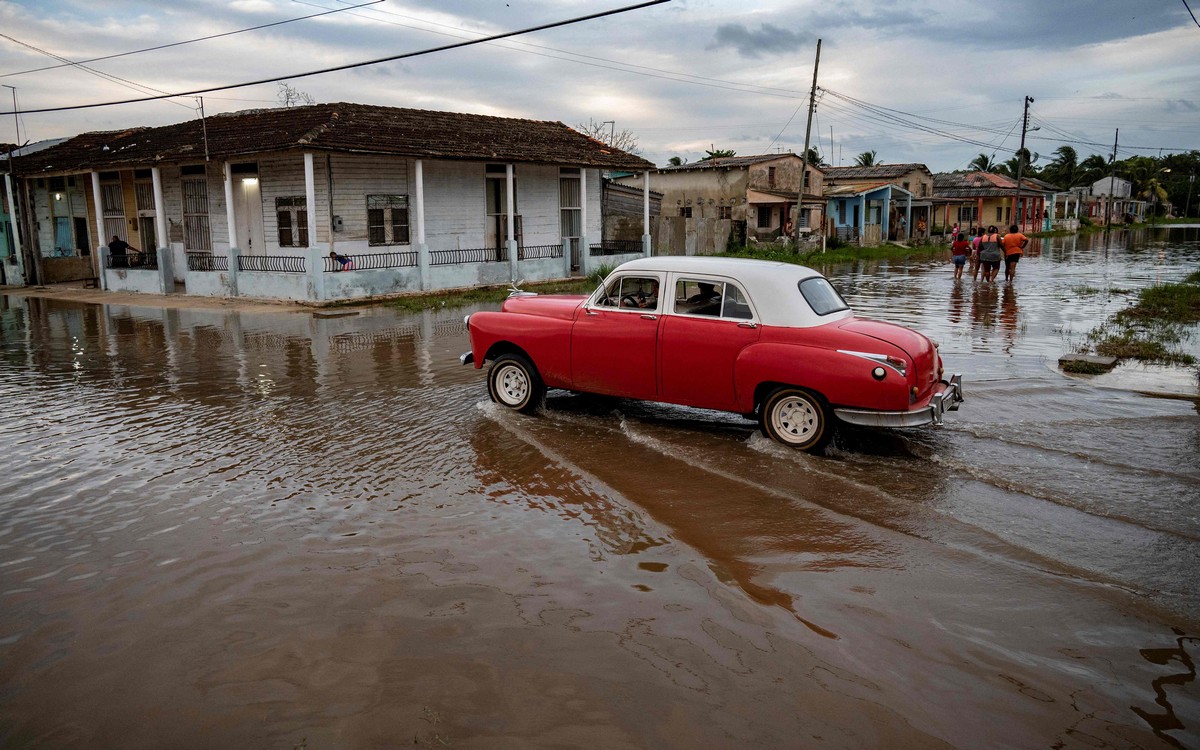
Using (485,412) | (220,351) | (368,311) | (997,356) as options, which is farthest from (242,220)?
(997,356)

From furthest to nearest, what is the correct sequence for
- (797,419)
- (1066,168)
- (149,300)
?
(1066,168), (149,300), (797,419)

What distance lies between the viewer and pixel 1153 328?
1430cm

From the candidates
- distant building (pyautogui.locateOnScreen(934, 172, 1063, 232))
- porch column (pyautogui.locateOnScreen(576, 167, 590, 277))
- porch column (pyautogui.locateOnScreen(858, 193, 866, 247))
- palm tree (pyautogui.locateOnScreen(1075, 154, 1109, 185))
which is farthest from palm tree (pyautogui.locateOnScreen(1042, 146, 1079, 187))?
porch column (pyautogui.locateOnScreen(576, 167, 590, 277))

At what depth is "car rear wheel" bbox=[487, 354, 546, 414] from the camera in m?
8.75

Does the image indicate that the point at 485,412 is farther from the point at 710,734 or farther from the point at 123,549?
the point at 710,734

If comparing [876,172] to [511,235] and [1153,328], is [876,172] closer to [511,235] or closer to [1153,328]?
[511,235]

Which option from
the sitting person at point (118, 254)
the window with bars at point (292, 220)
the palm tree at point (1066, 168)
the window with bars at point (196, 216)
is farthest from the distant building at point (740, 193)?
the palm tree at point (1066, 168)

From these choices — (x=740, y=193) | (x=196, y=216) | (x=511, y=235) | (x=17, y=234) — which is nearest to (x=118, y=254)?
(x=196, y=216)

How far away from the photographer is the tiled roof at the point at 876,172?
5816 cm

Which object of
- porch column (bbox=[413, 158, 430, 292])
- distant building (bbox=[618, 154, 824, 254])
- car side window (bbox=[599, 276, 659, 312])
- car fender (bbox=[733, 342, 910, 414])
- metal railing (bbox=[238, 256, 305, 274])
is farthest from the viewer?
distant building (bbox=[618, 154, 824, 254])

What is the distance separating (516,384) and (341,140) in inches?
602

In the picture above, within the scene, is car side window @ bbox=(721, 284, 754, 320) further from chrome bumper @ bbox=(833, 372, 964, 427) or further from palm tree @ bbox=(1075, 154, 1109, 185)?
palm tree @ bbox=(1075, 154, 1109, 185)

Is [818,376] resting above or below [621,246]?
below

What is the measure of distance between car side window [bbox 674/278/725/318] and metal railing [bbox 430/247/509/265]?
1745 cm
